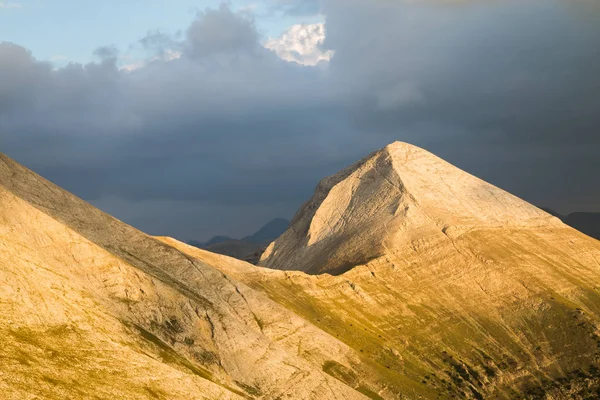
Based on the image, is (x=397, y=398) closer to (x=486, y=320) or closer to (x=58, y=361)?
(x=486, y=320)

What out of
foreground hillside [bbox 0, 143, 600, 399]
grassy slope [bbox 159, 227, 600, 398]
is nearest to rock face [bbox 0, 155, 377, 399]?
foreground hillside [bbox 0, 143, 600, 399]

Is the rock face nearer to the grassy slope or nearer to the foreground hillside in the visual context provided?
the foreground hillside

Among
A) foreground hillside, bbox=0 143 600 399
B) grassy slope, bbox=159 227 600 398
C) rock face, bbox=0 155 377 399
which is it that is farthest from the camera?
grassy slope, bbox=159 227 600 398

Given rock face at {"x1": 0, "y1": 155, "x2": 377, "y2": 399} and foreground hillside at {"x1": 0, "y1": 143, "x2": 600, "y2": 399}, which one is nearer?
rock face at {"x1": 0, "y1": 155, "x2": 377, "y2": 399}

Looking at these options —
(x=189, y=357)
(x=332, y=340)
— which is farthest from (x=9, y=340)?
(x=332, y=340)

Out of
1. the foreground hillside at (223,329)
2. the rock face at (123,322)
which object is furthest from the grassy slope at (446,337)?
the rock face at (123,322)

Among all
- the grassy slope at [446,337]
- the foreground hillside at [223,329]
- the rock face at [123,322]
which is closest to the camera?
the rock face at [123,322]

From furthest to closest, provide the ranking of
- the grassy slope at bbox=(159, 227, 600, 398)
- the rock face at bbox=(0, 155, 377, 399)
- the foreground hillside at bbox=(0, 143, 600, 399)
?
1. the grassy slope at bbox=(159, 227, 600, 398)
2. the foreground hillside at bbox=(0, 143, 600, 399)
3. the rock face at bbox=(0, 155, 377, 399)

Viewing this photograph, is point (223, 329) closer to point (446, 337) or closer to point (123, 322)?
point (123, 322)

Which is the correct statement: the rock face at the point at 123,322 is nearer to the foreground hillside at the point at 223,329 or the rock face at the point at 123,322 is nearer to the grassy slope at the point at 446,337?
the foreground hillside at the point at 223,329

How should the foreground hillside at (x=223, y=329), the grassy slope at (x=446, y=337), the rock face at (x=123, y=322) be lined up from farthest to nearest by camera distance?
the grassy slope at (x=446, y=337)
the foreground hillside at (x=223, y=329)
the rock face at (x=123, y=322)

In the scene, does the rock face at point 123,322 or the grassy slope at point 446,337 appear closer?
the rock face at point 123,322

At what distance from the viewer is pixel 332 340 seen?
155 metres

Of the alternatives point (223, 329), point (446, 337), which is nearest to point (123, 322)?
point (223, 329)
